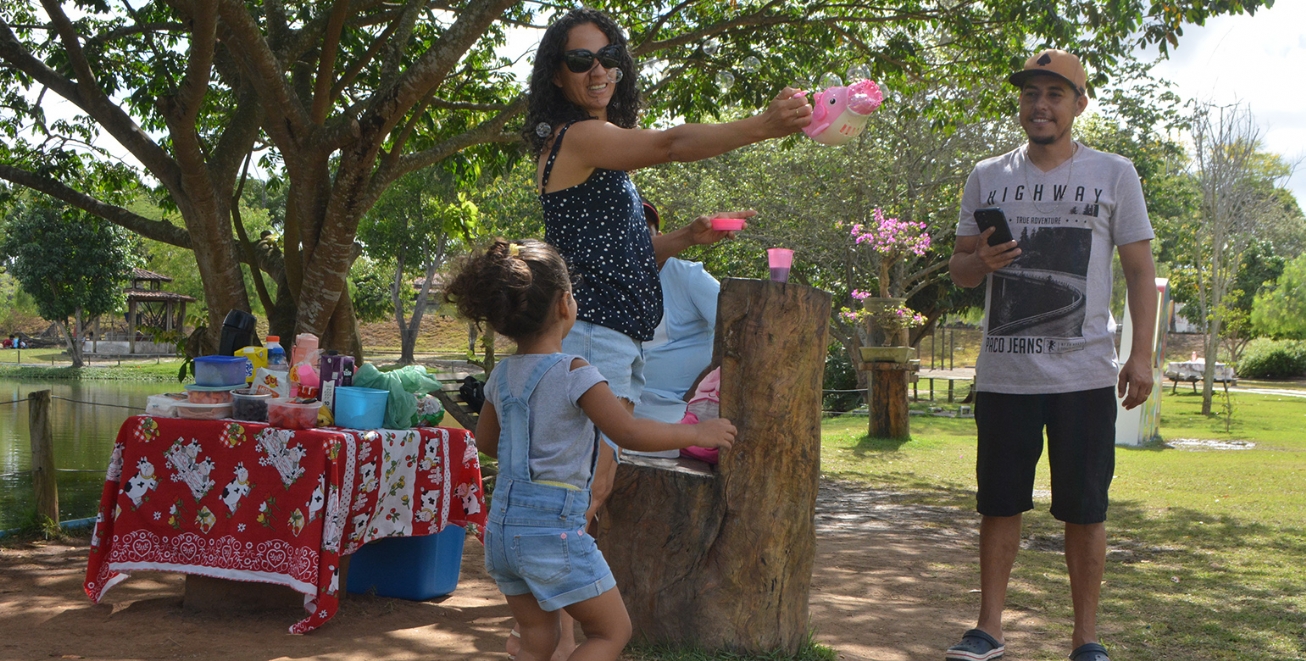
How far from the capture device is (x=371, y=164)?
21.9 feet

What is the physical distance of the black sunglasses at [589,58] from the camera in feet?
8.88

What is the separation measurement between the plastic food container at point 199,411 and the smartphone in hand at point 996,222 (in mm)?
2842

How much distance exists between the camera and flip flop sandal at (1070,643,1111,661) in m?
3.17

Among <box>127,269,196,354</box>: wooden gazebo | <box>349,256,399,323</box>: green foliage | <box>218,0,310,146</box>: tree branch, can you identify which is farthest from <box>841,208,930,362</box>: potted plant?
<box>127,269,196,354</box>: wooden gazebo

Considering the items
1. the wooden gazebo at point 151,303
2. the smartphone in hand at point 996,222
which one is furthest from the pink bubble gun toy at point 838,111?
the wooden gazebo at point 151,303

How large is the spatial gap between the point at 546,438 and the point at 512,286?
0.38 m

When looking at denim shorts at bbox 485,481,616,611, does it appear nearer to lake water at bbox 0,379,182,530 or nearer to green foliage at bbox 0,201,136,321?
lake water at bbox 0,379,182,530

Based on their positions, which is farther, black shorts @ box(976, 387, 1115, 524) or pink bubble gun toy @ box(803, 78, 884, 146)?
black shorts @ box(976, 387, 1115, 524)

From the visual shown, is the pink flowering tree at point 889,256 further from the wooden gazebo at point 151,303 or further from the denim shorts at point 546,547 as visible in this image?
the wooden gazebo at point 151,303

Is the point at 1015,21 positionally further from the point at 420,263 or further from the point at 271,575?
the point at 420,263

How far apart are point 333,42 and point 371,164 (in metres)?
1.06

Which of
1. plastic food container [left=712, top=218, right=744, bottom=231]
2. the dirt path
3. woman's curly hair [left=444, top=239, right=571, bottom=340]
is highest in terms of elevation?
plastic food container [left=712, top=218, right=744, bottom=231]

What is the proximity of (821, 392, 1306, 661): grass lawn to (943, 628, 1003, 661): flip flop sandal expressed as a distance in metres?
0.53

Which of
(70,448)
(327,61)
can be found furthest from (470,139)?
(70,448)
